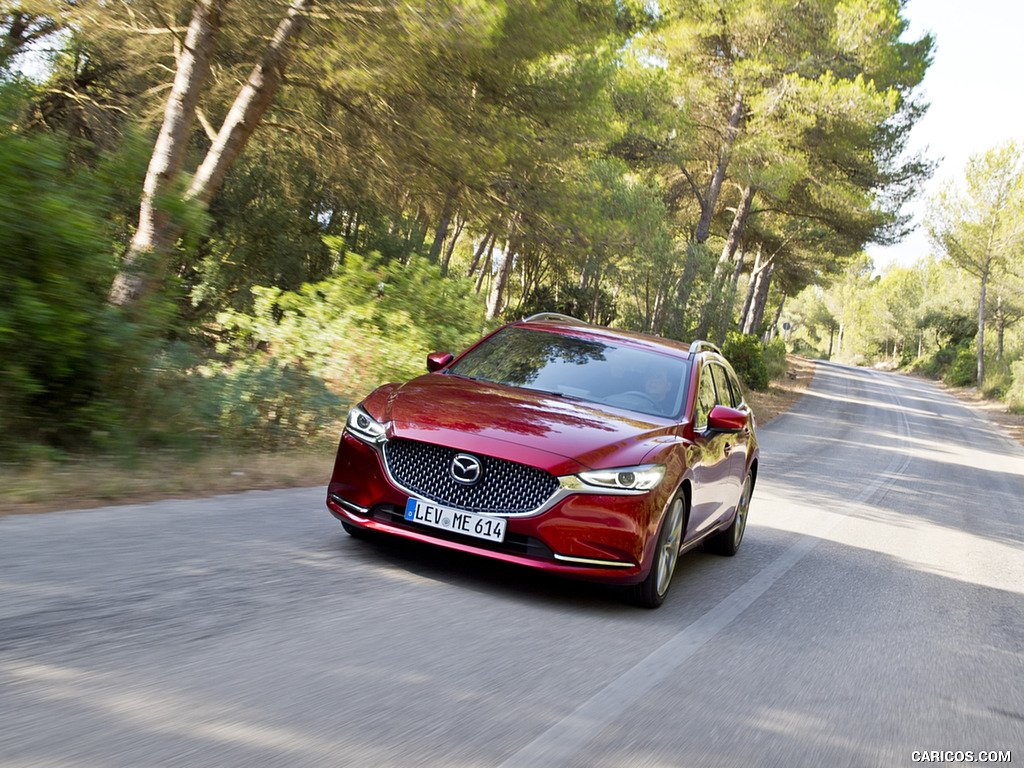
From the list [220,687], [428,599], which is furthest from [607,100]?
[220,687]

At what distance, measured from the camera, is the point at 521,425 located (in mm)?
5430

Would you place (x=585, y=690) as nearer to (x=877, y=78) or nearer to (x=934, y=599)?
(x=934, y=599)

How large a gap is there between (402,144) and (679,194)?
20.0m

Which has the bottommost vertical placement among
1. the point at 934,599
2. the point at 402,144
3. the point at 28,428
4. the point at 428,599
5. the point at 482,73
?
the point at 934,599

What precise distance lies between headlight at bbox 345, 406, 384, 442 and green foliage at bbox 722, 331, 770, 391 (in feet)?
87.1

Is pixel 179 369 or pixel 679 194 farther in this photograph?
pixel 679 194

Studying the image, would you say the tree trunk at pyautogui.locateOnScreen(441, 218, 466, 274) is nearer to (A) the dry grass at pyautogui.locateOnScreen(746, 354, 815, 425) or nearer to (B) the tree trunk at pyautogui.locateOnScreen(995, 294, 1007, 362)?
(A) the dry grass at pyautogui.locateOnScreen(746, 354, 815, 425)

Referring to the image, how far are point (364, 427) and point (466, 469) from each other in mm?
796

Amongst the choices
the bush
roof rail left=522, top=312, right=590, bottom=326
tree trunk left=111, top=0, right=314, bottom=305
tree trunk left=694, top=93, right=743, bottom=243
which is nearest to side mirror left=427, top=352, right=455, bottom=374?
roof rail left=522, top=312, right=590, bottom=326

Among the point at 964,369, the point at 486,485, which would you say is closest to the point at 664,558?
the point at 486,485

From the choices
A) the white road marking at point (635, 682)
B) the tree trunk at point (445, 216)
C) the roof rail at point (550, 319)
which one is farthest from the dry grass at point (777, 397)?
the white road marking at point (635, 682)

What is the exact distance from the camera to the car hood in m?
5.18

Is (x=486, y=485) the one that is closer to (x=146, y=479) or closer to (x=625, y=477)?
(x=625, y=477)

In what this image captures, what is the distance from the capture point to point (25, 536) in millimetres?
5000
